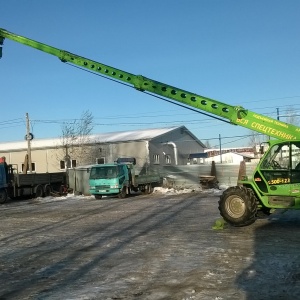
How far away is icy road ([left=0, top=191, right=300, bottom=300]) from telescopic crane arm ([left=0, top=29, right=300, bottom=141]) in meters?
2.87

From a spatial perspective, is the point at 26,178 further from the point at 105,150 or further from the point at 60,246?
the point at 60,246

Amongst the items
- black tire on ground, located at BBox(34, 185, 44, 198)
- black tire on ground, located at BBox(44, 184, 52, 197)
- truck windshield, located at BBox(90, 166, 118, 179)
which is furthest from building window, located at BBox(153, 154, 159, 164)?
truck windshield, located at BBox(90, 166, 118, 179)

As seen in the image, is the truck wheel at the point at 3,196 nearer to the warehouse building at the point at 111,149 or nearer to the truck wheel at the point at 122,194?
the truck wheel at the point at 122,194

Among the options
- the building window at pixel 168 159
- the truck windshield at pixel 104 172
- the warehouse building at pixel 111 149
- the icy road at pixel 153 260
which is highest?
the warehouse building at pixel 111 149

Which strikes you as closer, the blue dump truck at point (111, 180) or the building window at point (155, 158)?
the blue dump truck at point (111, 180)

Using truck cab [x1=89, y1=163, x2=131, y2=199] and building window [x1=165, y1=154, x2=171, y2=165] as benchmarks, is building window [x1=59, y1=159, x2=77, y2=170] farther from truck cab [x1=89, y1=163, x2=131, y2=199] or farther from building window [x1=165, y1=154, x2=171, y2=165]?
truck cab [x1=89, y1=163, x2=131, y2=199]

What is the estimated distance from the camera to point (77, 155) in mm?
50375

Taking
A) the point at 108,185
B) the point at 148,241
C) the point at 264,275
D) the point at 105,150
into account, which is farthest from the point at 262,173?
the point at 105,150

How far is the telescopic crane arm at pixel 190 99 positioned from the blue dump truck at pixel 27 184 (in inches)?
592

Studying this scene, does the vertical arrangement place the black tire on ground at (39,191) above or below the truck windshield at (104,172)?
below

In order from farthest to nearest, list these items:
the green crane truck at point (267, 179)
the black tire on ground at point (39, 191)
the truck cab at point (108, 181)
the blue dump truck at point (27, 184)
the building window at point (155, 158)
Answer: the building window at point (155, 158), the black tire on ground at point (39, 191), the blue dump truck at point (27, 184), the truck cab at point (108, 181), the green crane truck at point (267, 179)

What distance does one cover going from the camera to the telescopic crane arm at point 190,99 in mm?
13836

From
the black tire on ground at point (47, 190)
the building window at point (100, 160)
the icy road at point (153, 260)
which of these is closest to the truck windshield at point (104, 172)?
the black tire on ground at point (47, 190)

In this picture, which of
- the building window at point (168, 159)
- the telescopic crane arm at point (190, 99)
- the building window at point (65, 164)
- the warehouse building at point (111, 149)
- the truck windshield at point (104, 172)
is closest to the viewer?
the telescopic crane arm at point (190, 99)
